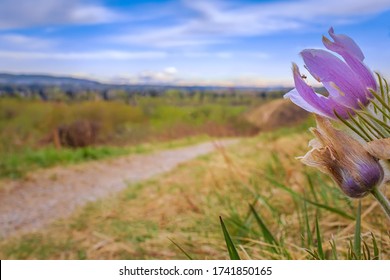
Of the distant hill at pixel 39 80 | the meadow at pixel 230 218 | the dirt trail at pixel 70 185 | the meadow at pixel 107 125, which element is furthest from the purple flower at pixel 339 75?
the dirt trail at pixel 70 185

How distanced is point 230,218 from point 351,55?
63 cm

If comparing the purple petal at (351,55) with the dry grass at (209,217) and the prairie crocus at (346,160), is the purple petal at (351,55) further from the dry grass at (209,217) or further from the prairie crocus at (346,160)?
the dry grass at (209,217)

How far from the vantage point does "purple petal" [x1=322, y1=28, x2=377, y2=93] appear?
0.43 metres

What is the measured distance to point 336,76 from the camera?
16.9 inches

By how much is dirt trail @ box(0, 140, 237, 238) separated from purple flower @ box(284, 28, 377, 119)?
141 centimetres

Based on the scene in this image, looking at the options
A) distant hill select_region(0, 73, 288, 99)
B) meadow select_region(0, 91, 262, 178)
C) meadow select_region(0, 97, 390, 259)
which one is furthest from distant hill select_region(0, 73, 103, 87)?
meadow select_region(0, 97, 390, 259)

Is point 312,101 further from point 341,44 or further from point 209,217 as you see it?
point 209,217

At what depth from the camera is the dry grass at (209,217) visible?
39.1 inches

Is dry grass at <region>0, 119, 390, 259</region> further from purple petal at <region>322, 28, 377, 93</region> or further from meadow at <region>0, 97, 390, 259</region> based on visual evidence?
purple petal at <region>322, 28, 377, 93</region>

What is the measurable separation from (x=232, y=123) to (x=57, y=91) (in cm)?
66

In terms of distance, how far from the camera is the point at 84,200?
81.1 inches

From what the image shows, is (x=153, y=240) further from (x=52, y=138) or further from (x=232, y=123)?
(x=52, y=138)

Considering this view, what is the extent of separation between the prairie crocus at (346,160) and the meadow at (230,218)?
19 cm
